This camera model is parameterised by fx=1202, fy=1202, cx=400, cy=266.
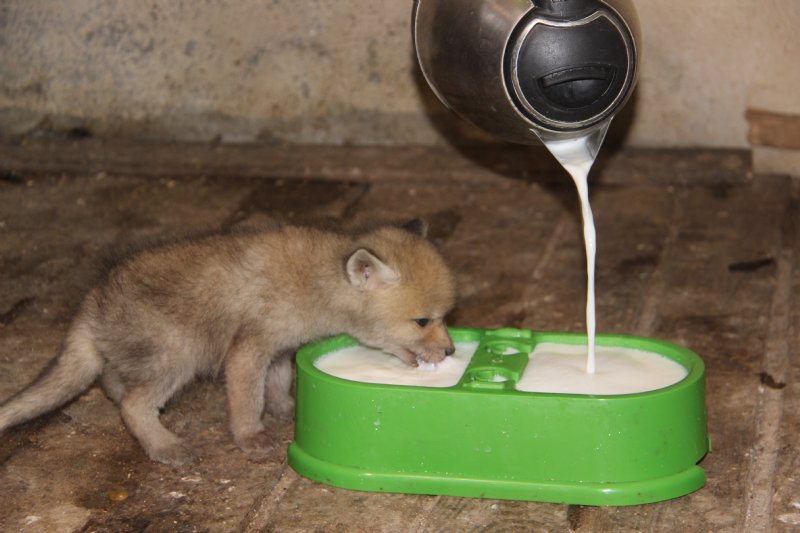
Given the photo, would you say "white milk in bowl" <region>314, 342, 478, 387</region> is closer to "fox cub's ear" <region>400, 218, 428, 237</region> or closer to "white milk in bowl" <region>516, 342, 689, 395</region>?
"white milk in bowl" <region>516, 342, 689, 395</region>

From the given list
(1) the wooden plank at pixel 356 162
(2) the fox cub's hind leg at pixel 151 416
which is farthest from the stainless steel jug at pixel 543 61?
(1) the wooden plank at pixel 356 162

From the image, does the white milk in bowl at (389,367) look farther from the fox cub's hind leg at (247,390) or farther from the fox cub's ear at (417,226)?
the fox cub's ear at (417,226)

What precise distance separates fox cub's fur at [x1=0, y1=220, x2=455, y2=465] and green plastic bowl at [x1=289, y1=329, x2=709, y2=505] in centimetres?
42

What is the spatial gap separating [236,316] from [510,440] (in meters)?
1.10

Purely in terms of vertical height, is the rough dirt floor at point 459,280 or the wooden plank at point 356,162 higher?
the wooden plank at point 356,162

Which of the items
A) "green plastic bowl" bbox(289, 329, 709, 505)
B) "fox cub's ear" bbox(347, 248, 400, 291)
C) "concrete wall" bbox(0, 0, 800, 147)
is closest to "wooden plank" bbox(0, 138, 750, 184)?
"concrete wall" bbox(0, 0, 800, 147)

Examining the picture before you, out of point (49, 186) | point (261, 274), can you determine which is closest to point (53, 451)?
point (261, 274)

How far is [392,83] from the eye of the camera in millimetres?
7340

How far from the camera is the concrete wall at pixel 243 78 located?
7121 mm

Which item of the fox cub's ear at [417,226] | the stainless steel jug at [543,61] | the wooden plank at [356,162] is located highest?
the stainless steel jug at [543,61]

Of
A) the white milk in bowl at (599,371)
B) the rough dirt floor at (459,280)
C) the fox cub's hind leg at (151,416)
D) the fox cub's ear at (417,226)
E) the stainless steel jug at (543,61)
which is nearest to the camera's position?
the stainless steel jug at (543,61)

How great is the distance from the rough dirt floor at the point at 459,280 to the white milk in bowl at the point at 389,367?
35 cm

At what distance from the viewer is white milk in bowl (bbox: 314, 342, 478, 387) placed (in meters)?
3.99

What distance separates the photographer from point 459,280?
4789mm
